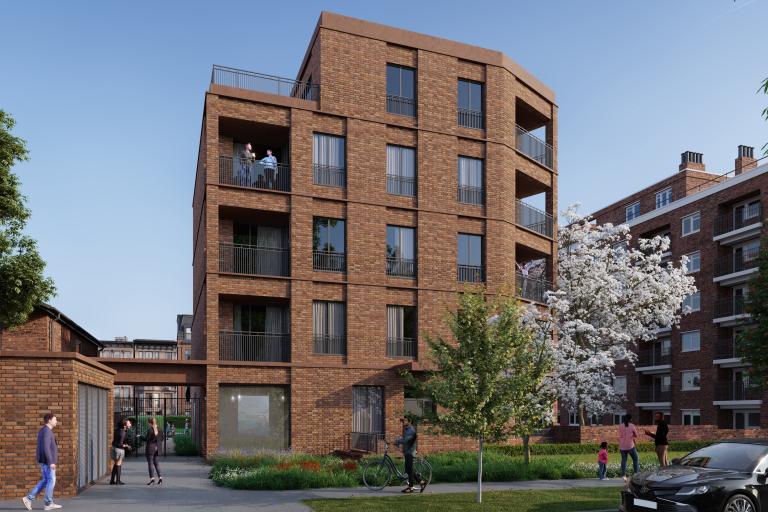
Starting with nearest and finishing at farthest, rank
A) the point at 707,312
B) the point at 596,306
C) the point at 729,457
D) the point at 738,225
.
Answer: the point at 729,457
the point at 596,306
the point at 738,225
the point at 707,312

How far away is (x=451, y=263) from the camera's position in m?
31.4

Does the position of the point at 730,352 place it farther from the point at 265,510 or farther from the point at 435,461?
the point at 265,510

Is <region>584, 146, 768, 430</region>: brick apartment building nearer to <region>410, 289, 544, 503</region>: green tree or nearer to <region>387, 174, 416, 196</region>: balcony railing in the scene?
<region>387, 174, 416, 196</region>: balcony railing

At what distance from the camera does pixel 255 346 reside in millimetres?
29000

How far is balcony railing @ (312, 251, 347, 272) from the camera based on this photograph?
2955 cm

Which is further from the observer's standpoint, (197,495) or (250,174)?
(250,174)

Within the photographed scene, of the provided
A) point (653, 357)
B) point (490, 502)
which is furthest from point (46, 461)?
point (653, 357)

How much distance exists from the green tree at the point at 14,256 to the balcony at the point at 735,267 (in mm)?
Result: 36677

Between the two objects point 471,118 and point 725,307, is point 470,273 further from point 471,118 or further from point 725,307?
point 725,307

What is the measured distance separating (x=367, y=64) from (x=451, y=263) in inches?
356

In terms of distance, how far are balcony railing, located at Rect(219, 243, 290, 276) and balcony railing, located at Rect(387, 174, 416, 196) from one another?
17.1 ft

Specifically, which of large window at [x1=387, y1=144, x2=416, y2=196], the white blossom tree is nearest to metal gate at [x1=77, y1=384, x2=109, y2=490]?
large window at [x1=387, y1=144, x2=416, y2=196]

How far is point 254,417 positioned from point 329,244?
290 inches

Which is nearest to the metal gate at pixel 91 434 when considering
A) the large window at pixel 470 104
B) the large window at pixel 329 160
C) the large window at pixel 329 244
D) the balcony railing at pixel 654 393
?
the large window at pixel 329 244
